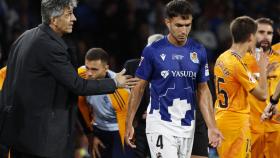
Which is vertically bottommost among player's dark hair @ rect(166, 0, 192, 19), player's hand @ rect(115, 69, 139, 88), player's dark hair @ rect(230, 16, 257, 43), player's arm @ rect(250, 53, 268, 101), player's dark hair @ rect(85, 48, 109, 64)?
player's arm @ rect(250, 53, 268, 101)

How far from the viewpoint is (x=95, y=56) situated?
8.71 meters

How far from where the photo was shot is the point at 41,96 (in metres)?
6.06

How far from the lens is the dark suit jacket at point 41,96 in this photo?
238 inches

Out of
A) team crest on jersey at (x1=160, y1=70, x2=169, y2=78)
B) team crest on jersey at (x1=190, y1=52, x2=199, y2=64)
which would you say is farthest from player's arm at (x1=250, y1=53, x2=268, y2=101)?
team crest on jersey at (x1=160, y1=70, x2=169, y2=78)

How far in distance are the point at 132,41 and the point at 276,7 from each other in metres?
3.03

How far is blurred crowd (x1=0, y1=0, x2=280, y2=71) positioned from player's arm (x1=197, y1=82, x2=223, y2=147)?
6.55 metres

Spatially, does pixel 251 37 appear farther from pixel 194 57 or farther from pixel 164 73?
pixel 164 73

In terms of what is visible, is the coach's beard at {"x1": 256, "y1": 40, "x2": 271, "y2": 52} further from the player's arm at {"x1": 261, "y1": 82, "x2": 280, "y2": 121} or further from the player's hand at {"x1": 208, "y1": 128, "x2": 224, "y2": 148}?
the player's hand at {"x1": 208, "y1": 128, "x2": 224, "y2": 148}

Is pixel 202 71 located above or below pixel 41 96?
above

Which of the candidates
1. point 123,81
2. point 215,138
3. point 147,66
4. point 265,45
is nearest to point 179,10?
point 147,66

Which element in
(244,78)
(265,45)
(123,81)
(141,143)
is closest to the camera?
(123,81)

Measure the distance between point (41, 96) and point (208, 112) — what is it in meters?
1.66

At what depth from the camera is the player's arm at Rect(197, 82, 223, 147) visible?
6.67 meters

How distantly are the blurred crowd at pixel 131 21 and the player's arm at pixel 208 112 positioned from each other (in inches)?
258
